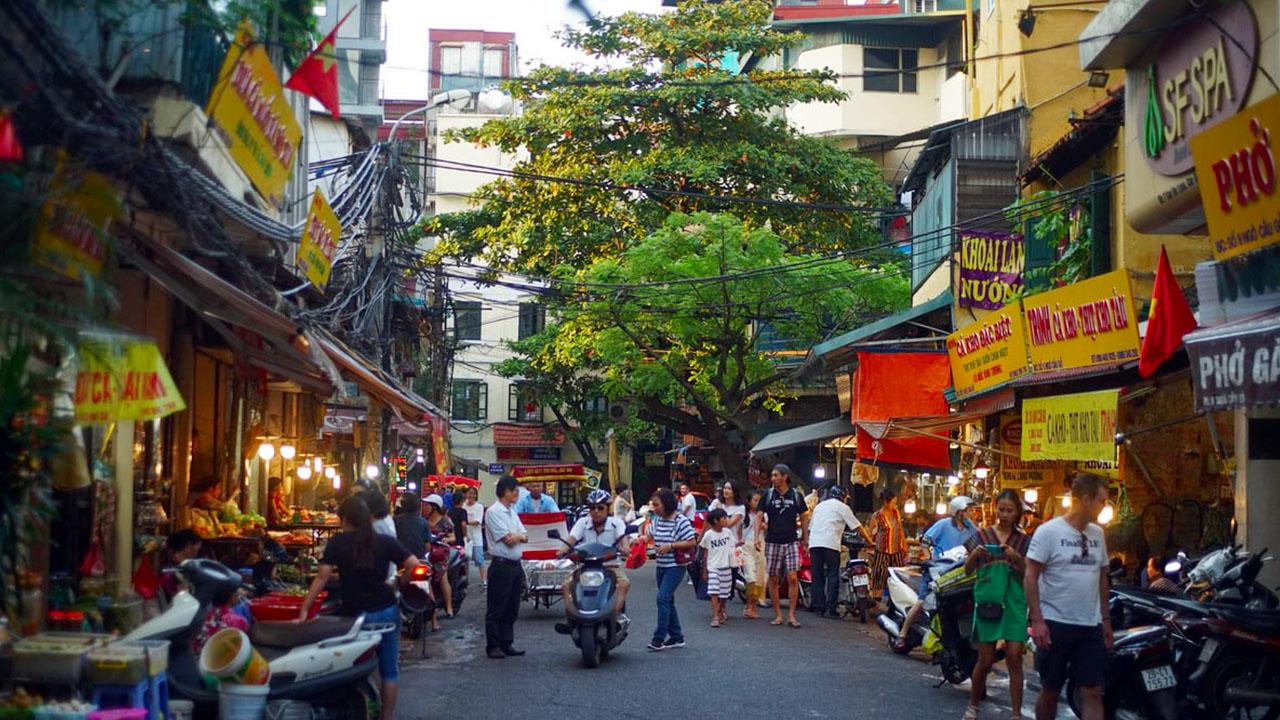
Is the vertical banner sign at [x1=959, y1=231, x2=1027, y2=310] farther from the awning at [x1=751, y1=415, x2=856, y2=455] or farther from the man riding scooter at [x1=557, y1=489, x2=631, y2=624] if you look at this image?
the man riding scooter at [x1=557, y1=489, x2=631, y2=624]

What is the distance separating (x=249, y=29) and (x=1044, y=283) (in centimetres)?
1335

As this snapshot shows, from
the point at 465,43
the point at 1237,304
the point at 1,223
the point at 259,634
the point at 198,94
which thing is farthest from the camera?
the point at 465,43

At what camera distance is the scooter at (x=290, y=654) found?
8.00 metres

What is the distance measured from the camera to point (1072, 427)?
13828mm

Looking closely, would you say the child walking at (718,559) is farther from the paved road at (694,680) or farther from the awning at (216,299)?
the awning at (216,299)

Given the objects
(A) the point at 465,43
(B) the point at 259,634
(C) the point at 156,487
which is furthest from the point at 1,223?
(A) the point at 465,43

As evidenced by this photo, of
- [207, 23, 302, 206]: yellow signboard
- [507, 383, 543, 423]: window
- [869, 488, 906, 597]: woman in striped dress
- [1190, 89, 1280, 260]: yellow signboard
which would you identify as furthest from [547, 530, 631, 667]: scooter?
[507, 383, 543, 423]: window

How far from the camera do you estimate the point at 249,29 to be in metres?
8.20

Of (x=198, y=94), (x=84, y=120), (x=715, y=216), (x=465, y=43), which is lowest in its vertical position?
(x=84, y=120)

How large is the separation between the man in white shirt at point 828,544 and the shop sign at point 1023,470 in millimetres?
2047

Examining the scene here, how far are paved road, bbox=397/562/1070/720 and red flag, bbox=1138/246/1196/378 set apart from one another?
3.16 m

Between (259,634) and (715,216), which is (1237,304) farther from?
(715,216)

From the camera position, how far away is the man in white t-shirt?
352 inches

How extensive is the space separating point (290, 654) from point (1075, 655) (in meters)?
4.95
